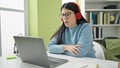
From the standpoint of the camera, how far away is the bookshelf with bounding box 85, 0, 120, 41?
4051mm

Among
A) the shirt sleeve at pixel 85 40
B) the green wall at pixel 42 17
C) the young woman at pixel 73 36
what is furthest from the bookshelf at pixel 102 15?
the shirt sleeve at pixel 85 40

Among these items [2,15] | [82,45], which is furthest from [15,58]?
[2,15]

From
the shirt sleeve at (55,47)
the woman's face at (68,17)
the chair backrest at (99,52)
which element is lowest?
the chair backrest at (99,52)

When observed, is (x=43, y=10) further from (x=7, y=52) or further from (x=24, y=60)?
(x=24, y=60)

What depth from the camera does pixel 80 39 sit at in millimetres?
1771

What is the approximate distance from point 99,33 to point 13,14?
192 cm

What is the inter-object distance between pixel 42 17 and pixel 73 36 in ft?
5.34

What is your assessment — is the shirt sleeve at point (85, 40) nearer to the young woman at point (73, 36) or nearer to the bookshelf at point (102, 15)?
the young woman at point (73, 36)

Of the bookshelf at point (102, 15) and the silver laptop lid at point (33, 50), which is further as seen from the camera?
the bookshelf at point (102, 15)

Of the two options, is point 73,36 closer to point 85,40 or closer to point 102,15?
point 85,40

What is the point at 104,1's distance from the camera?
405 centimetres

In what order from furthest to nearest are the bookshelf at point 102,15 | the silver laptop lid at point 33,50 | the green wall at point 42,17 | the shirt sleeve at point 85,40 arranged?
the bookshelf at point 102,15
the green wall at point 42,17
the shirt sleeve at point 85,40
the silver laptop lid at point 33,50

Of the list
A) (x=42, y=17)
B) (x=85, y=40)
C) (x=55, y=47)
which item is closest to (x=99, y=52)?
(x=85, y=40)

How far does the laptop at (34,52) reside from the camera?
4.11 feet
